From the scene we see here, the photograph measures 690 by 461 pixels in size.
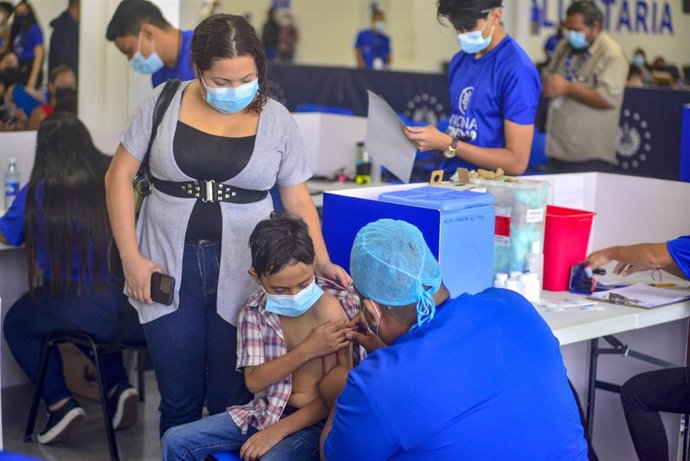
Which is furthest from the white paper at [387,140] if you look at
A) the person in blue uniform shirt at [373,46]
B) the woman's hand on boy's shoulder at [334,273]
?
the person in blue uniform shirt at [373,46]

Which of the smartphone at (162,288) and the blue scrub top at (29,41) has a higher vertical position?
the blue scrub top at (29,41)

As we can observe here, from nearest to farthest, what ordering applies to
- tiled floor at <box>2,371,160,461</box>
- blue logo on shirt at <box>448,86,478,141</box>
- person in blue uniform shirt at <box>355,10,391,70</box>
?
blue logo on shirt at <box>448,86,478,141</box> < tiled floor at <box>2,371,160,461</box> < person in blue uniform shirt at <box>355,10,391,70</box>

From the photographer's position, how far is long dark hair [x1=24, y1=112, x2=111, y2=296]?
11.6ft

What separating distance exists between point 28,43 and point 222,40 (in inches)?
134

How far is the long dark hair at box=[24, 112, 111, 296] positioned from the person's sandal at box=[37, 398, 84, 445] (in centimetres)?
43

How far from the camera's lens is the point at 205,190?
2576 mm

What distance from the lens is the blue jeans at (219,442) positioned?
235 centimetres

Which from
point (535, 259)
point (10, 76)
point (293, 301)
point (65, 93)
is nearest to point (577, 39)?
point (65, 93)

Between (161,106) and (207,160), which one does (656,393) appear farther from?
(161,106)

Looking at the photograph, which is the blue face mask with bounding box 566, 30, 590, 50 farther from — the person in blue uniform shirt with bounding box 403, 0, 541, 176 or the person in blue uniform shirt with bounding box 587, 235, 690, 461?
the person in blue uniform shirt with bounding box 587, 235, 690, 461

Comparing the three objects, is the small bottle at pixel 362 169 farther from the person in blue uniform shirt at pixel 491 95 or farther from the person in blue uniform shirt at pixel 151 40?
the person in blue uniform shirt at pixel 491 95

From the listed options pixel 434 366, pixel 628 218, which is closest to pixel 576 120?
pixel 628 218

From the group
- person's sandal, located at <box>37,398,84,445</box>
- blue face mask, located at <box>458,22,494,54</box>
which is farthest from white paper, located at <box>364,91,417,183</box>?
person's sandal, located at <box>37,398,84,445</box>

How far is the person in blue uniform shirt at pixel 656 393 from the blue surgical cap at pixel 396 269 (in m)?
1.27
